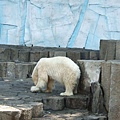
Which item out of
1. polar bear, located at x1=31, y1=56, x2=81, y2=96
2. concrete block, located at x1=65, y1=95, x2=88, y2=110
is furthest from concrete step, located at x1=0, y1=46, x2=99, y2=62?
concrete block, located at x1=65, y1=95, x2=88, y2=110

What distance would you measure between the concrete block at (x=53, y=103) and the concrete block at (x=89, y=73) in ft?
1.84

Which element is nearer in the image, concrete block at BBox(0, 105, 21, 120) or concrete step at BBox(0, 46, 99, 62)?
concrete block at BBox(0, 105, 21, 120)

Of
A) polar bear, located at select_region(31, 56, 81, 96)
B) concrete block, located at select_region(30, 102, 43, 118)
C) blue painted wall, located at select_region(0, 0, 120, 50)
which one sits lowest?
concrete block, located at select_region(30, 102, 43, 118)

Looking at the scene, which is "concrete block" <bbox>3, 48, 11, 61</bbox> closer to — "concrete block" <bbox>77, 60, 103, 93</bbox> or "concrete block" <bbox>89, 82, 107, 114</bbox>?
"concrete block" <bbox>77, 60, 103, 93</bbox>

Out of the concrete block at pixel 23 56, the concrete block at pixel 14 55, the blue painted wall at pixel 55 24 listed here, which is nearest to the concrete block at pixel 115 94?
the concrete block at pixel 23 56

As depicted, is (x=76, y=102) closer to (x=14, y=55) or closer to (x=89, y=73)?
(x=89, y=73)

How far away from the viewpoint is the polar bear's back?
4.68 meters

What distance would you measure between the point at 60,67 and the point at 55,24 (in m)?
7.70

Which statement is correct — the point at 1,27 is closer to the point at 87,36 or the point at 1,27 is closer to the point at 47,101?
the point at 87,36

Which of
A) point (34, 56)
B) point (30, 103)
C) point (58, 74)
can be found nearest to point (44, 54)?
point (34, 56)

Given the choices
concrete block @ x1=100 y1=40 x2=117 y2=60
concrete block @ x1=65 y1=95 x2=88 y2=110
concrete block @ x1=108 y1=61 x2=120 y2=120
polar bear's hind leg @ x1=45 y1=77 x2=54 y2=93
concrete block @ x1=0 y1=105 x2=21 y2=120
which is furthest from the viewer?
concrete block @ x1=100 y1=40 x2=117 y2=60

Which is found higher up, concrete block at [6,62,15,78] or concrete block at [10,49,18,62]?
concrete block at [10,49,18,62]

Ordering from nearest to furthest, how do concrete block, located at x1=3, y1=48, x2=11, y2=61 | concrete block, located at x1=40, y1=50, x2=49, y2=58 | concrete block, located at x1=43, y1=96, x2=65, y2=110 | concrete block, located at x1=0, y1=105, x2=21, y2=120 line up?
concrete block, located at x1=0, y1=105, x2=21, y2=120 < concrete block, located at x1=43, y1=96, x2=65, y2=110 < concrete block, located at x1=40, y1=50, x2=49, y2=58 < concrete block, located at x1=3, y1=48, x2=11, y2=61

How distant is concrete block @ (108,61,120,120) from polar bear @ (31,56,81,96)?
101 centimetres
